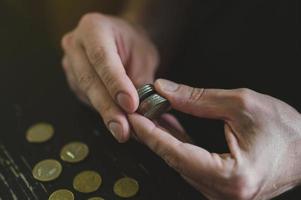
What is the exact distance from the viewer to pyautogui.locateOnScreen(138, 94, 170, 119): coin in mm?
683

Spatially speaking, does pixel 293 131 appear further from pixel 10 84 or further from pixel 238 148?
pixel 10 84

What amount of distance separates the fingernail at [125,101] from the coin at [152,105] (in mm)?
20

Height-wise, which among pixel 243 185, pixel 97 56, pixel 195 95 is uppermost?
pixel 97 56

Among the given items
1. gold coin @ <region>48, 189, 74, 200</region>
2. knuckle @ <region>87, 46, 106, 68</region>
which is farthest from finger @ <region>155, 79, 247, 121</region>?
gold coin @ <region>48, 189, 74, 200</region>

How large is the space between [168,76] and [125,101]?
31 cm

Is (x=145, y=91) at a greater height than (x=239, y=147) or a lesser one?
greater

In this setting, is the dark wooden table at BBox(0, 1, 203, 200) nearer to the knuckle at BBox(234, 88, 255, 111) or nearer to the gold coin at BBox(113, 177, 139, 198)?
the gold coin at BBox(113, 177, 139, 198)

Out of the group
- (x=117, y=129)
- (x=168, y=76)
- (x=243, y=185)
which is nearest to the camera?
(x=243, y=185)

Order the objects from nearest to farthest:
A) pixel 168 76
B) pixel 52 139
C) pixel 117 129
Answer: pixel 117 129 → pixel 52 139 → pixel 168 76

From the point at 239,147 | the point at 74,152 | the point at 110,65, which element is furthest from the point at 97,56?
the point at 239,147

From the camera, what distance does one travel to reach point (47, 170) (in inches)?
29.2

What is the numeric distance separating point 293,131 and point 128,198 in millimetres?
262

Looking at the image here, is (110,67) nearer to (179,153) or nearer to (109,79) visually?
(109,79)

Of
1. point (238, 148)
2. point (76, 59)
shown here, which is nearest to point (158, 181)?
point (238, 148)
